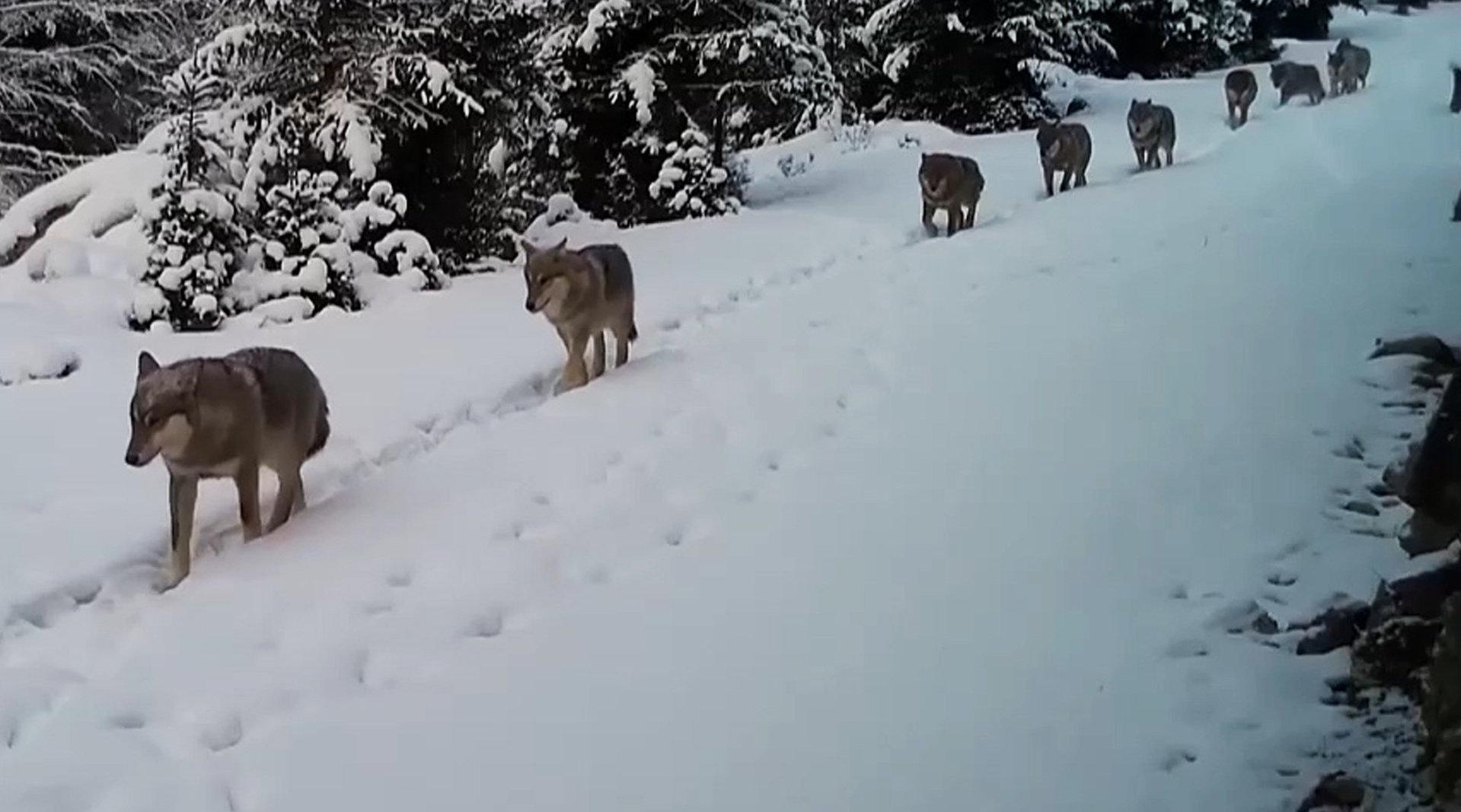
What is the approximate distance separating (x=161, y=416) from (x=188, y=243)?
597cm

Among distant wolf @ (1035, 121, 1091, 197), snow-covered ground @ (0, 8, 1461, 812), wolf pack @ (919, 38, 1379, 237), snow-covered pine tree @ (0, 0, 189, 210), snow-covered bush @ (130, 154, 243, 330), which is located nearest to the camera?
snow-covered ground @ (0, 8, 1461, 812)

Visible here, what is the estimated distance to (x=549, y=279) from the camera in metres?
8.80

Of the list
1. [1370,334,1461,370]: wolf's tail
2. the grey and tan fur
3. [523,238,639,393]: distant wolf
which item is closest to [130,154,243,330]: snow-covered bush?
[523,238,639,393]: distant wolf

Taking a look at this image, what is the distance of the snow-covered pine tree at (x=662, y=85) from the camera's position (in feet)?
50.4

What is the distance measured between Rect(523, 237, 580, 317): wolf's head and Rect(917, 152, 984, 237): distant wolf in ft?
20.6

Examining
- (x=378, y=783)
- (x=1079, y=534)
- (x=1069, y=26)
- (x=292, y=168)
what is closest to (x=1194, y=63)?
(x=1069, y=26)

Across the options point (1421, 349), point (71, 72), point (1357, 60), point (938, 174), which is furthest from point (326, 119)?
point (1357, 60)

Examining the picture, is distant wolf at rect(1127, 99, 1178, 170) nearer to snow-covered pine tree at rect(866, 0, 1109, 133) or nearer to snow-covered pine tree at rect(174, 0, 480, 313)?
snow-covered pine tree at rect(866, 0, 1109, 133)

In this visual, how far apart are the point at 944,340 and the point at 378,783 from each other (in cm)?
621

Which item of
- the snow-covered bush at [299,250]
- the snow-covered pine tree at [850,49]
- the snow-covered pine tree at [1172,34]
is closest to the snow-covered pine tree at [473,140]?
the snow-covered bush at [299,250]

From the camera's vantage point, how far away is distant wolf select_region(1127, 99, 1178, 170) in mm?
18188

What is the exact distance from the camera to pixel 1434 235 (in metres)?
12.0

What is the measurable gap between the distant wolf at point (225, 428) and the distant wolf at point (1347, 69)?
81.5ft

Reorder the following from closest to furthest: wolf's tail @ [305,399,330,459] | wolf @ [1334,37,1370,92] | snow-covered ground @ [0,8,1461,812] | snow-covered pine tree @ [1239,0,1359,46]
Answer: snow-covered ground @ [0,8,1461,812] → wolf's tail @ [305,399,330,459] → wolf @ [1334,37,1370,92] → snow-covered pine tree @ [1239,0,1359,46]
